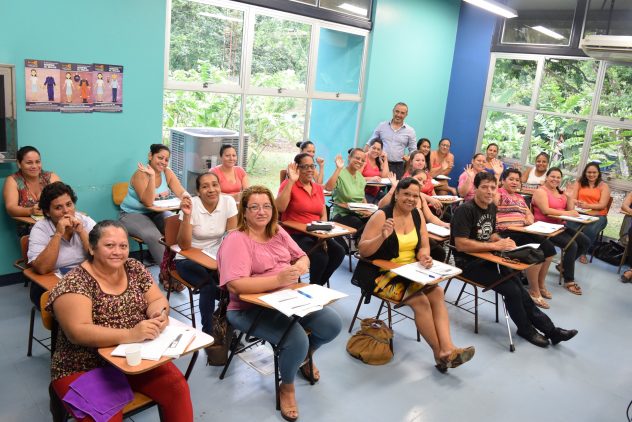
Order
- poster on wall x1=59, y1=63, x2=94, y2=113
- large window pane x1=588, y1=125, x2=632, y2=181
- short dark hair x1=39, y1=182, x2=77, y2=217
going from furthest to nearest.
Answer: large window pane x1=588, y1=125, x2=632, y2=181
poster on wall x1=59, y1=63, x2=94, y2=113
short dark hair x1=39, y1=182, x2=77, y2=217

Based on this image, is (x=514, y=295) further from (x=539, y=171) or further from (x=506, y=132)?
Result: (x=506, y=132)

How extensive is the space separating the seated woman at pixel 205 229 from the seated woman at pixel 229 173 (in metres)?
1.32

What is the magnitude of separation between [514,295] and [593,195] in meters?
3.27

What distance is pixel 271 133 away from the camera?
688 centimetres

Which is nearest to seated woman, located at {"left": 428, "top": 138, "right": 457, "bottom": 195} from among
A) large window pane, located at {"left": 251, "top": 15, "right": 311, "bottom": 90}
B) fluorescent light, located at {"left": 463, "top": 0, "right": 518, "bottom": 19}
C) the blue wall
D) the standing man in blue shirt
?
the standing man in blue shirt

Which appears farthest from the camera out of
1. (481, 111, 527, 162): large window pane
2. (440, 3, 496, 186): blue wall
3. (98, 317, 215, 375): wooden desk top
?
(440, 3, 496, 186): blue wall

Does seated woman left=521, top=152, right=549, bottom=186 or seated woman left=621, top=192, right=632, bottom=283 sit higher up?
seated woman left=521, top=152, right=549, bottom=186

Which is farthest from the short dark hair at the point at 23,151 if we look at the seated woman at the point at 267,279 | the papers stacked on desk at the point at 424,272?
the papers stacked on desk at the point at 424,272

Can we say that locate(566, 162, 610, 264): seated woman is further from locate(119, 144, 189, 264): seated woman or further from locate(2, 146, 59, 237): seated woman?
locate(2, 146, 59, 237): seated woman

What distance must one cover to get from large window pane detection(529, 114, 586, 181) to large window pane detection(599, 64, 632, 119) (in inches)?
14.4

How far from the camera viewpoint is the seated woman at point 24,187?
435 cm

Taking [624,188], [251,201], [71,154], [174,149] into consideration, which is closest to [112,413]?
[251,201]

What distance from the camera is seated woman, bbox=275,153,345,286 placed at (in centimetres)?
471

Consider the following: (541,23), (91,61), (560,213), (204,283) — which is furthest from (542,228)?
(91,61)
